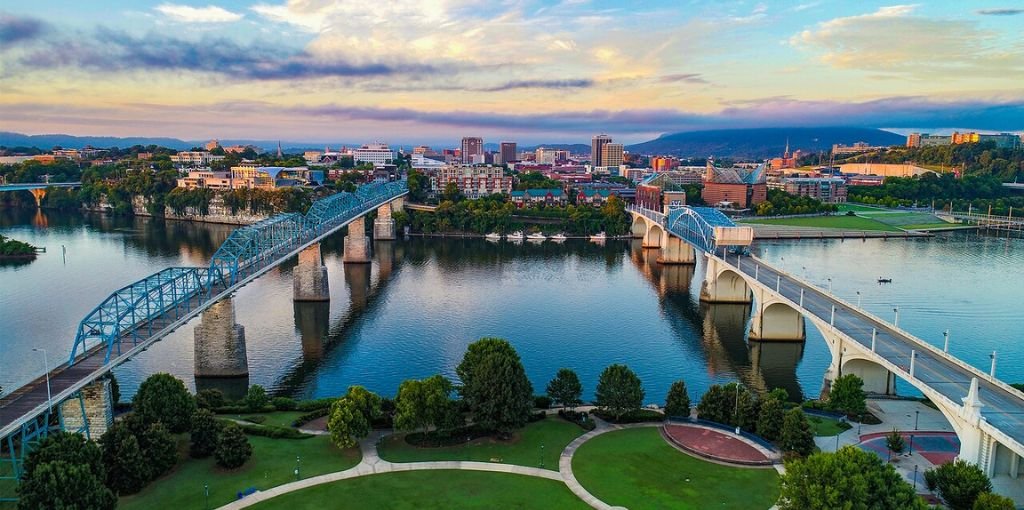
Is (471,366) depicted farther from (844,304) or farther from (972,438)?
(844,304)

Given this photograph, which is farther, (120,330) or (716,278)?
(716,278)

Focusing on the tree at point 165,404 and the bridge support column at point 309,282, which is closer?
the tree at point 165,404

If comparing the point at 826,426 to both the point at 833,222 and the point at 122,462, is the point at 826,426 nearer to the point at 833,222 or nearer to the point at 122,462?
the point at 122,462

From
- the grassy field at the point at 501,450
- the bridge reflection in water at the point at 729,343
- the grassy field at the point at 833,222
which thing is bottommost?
the bridge reflection in water at the point at 729,343

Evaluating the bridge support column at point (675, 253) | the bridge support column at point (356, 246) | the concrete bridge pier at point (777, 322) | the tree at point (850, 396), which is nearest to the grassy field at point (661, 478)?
the tree at point (850, 396)

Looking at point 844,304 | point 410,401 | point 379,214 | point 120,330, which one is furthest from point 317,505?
point 379,214

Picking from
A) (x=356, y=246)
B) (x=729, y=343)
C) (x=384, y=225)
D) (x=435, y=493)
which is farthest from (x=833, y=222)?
(x=435, y=493)

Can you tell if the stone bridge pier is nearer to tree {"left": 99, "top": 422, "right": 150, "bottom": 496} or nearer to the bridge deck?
the bridge deck

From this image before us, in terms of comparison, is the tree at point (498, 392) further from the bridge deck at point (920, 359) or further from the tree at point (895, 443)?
the bridge deck at point (920, 359)
